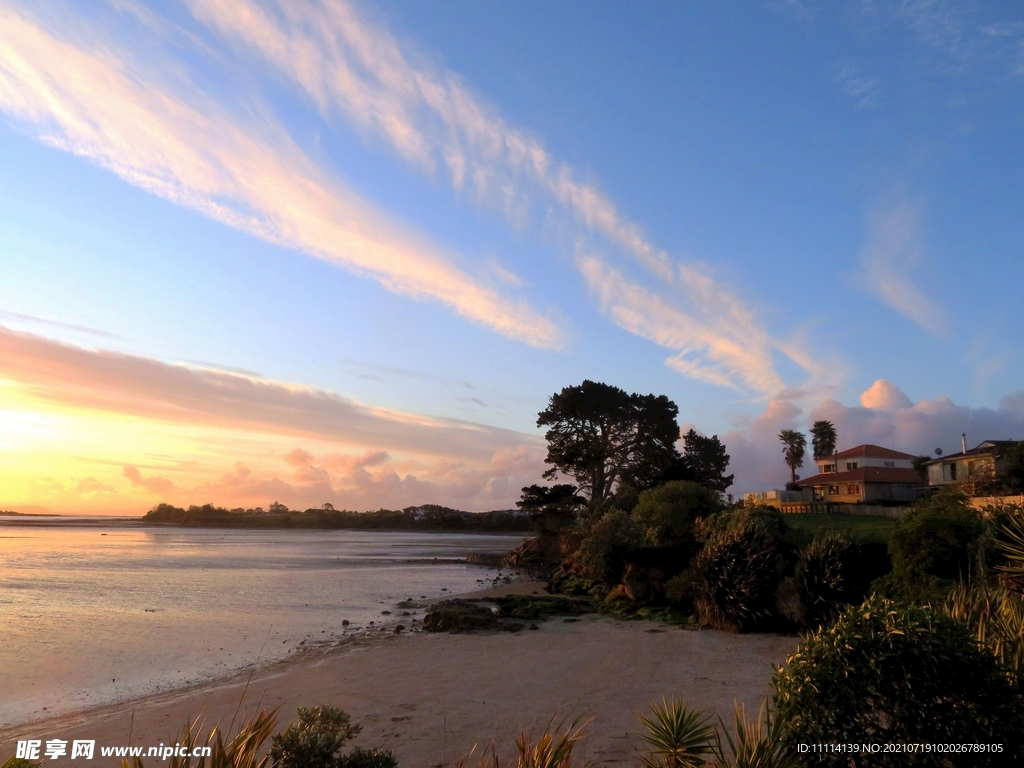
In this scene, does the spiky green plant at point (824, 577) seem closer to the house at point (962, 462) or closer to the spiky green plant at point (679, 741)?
the spiky green plant at point (679, 741)

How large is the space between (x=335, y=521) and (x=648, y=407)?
94.1 metres

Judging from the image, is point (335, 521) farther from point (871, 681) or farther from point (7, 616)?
point (871, 681)

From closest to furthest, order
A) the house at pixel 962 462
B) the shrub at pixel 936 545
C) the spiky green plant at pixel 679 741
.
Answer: the spiky green plant at pixel 679 741 → the shrub at pixel 936 545 → the house at pixel 962 462

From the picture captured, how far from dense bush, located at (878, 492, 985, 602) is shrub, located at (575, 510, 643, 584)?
31.8ft

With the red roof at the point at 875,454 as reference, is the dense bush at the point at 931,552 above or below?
below

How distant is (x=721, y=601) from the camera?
54.9 feet

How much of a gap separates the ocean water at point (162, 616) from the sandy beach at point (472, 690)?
5.24ft

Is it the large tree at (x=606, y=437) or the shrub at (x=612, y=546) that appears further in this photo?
the large tree at (x=606, y=437)

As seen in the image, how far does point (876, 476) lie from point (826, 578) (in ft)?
129

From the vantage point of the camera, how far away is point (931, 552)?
13586mm

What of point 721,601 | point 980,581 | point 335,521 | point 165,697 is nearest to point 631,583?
point 721,601

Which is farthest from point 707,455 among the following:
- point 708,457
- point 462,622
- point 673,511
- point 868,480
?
point 462,622

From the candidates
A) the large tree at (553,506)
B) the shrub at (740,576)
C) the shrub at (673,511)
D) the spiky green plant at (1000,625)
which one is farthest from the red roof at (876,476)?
the spiky green plant at (1000,625)

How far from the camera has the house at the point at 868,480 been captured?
158 feet
